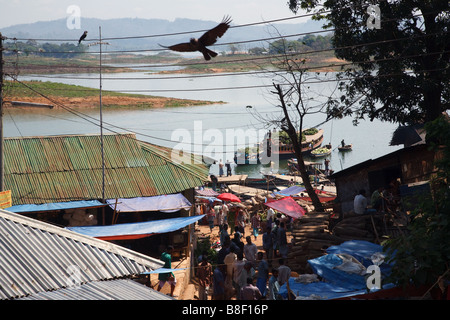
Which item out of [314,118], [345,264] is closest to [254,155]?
[314,118]

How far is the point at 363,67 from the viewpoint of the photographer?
17328mm

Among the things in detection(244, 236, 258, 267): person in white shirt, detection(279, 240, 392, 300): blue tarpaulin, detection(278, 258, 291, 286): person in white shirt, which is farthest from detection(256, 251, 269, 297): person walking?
detection(244, 236, 258, 267): person in white shirt

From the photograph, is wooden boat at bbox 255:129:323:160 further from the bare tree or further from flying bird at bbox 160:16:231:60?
flying bird at bbox 160:16:231:60

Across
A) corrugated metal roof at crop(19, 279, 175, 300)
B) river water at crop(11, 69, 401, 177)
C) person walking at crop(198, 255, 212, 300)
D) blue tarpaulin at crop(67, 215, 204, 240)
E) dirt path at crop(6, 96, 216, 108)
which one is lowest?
person walking at crop(198, 255, 212, 300)

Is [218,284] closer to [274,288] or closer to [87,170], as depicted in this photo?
[274,288]

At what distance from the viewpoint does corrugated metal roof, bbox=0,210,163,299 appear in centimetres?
670

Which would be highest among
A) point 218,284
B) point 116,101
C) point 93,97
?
point 93,97

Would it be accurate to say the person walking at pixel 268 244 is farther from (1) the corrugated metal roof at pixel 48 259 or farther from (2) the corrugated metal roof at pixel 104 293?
(2) the corrugated metal roof at pixel 104 293

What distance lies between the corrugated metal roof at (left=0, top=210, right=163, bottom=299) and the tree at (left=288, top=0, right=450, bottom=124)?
10334 mm

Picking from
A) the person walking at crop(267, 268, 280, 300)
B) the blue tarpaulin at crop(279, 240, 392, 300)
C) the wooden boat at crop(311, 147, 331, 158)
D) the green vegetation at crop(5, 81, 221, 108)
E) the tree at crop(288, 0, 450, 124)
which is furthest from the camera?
the green vegetation at crop(5, 81, 221, 108)

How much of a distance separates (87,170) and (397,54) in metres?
10.7

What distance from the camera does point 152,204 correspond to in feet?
52.8

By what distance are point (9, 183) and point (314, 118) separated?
5154cm

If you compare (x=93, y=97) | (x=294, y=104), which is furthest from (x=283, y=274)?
(x=93, y=97)
